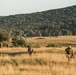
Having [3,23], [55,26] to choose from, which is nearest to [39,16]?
[3,23]

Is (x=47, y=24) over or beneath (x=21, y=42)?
over

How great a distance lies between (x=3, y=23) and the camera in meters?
190

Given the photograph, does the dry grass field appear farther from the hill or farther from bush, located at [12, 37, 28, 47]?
the hill

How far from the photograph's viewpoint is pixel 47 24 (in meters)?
164

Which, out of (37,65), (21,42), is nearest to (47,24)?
(21,42)

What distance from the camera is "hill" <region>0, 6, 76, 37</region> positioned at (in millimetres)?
139875

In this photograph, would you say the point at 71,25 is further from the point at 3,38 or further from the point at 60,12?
the point at 3,38

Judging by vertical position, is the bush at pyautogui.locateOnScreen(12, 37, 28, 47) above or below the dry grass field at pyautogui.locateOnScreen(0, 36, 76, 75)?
below

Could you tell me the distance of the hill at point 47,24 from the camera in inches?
5507

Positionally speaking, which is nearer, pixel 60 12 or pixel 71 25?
pixel 71 25

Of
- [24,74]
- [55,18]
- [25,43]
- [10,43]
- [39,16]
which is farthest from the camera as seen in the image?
[39,16]

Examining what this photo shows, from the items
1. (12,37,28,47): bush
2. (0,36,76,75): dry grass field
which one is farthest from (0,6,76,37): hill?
(0,36,76,75): dry grass field

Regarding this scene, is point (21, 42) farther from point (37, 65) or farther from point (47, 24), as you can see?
point (47, 24)

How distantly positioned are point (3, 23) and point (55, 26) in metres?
51.0
